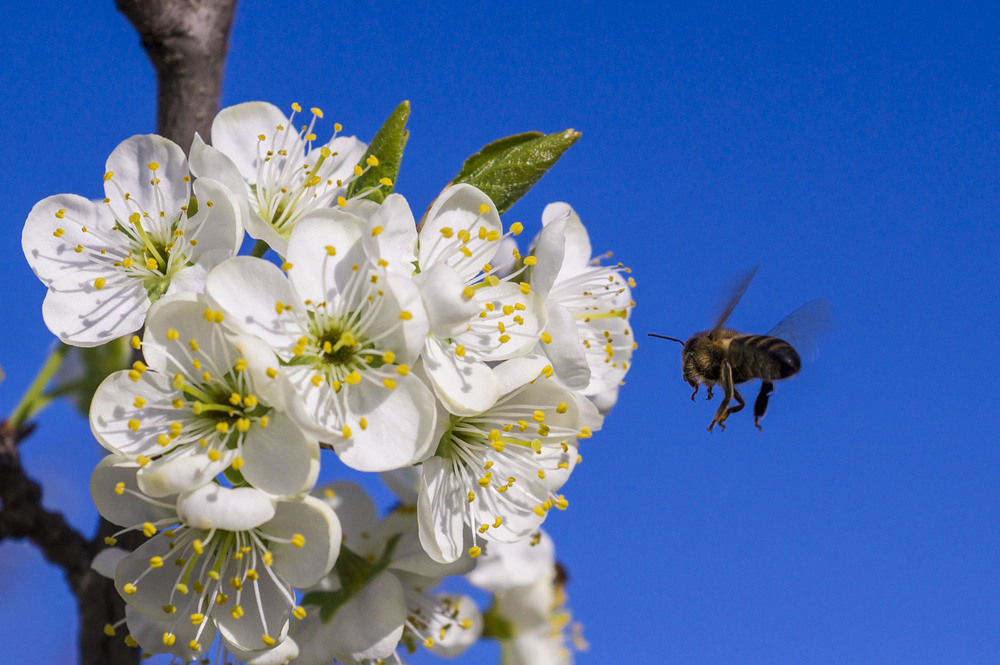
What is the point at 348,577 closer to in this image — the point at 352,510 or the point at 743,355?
the point at 352,510

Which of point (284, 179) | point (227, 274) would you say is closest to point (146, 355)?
point (227, 274)

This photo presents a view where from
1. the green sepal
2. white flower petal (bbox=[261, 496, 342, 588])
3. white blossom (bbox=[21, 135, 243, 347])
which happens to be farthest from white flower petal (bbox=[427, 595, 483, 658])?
white blossom (bbox=[21, 135, 243, 347])

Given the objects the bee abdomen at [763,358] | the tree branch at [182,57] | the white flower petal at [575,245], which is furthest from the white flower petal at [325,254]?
the bee abdomen at [763,358]

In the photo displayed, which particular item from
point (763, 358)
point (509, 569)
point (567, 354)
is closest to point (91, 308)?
point (567, 354)

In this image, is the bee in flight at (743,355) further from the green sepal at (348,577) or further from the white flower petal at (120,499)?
the white flower petal at (120,499)

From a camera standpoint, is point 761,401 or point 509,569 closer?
point 761,401
